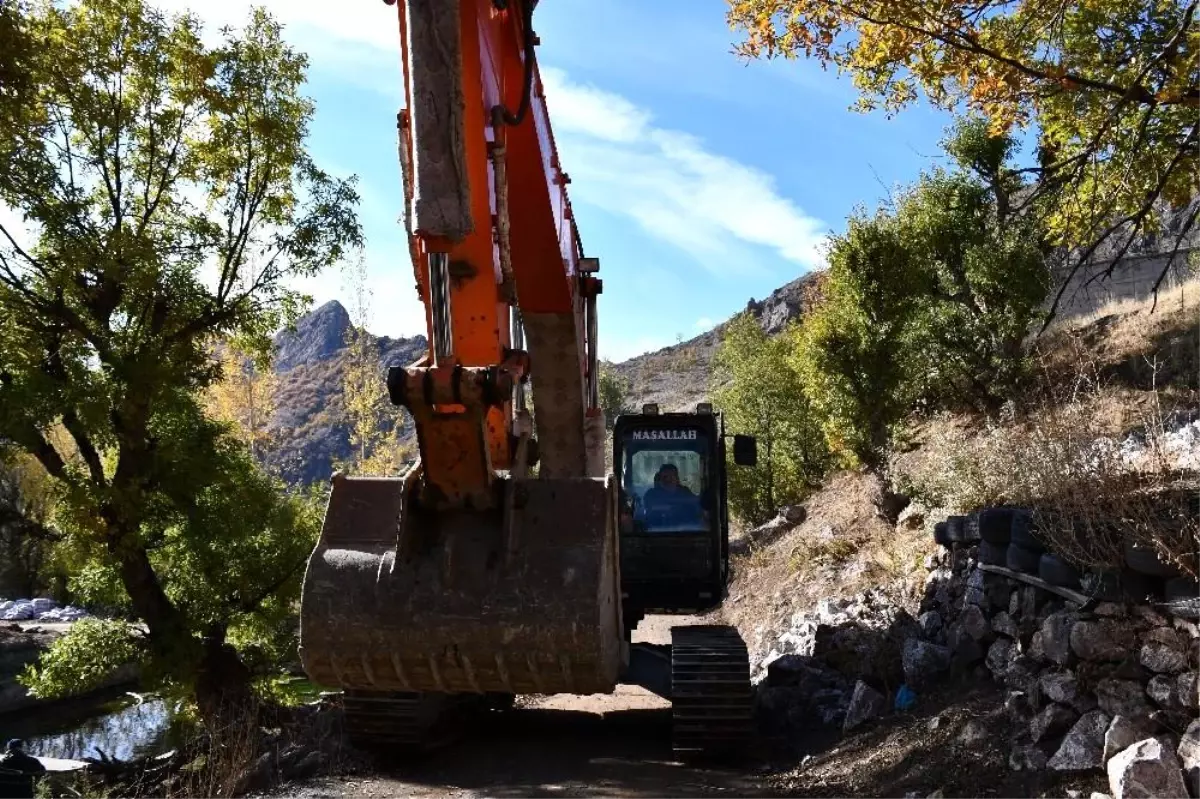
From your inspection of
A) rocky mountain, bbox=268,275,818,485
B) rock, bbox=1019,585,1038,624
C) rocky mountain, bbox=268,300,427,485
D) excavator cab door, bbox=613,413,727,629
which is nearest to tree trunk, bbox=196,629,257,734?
excavator cab door, bbox=613,413,727,629

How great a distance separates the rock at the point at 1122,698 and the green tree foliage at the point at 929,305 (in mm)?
A: 12710

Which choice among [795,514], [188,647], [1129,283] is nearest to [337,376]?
[1129,283]

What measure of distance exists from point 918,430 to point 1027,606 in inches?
556

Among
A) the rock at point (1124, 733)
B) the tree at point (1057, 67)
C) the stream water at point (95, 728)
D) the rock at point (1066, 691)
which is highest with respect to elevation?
the tree at point (1057, 67)

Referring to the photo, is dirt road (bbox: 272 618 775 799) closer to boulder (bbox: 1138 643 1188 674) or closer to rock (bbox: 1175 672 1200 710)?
boulder (bbox: 1138 643 1188 674)

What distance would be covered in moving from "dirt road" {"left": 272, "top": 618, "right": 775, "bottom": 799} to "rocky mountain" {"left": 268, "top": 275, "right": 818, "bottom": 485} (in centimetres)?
2205

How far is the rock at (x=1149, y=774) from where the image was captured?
4594 mm

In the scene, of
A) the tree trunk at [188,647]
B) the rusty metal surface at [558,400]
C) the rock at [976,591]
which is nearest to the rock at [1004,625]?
the rock at [976,591]

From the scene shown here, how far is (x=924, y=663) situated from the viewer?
8086 millimetres

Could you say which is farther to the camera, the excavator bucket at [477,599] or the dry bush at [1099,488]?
the dry bush at [1099,488]

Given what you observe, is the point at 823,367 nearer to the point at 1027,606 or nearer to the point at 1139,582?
the point at 1027,606

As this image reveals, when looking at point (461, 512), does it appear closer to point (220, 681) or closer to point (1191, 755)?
point (1191, 755)

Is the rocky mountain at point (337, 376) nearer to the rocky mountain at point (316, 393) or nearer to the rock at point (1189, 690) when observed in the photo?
the rocky mountain at point (316, 393)

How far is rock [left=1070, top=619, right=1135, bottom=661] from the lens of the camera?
5570mm
